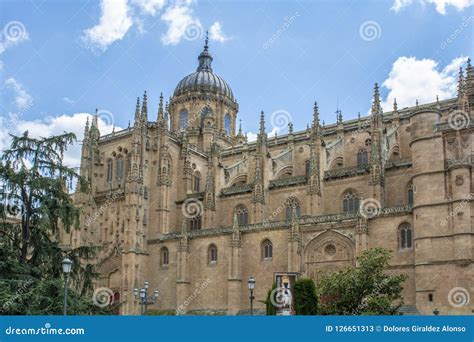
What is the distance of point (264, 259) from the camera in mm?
45906

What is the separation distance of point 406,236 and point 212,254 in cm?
1781

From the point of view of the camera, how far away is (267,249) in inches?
1816

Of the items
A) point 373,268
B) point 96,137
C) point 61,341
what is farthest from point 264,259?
point 61,341

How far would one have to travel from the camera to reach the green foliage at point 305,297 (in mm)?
28297

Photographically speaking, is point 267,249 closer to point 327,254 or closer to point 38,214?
point 327,254

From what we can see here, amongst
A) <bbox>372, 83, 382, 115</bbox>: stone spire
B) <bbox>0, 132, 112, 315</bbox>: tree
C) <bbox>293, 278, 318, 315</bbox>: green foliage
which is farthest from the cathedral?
<bbox>0, 132, 112, 315</bbox>: tree

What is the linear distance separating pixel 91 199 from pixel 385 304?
3751 centimetres

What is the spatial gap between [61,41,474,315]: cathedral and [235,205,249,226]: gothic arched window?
4.5 inches

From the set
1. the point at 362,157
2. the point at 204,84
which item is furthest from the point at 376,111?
the point at 204,84

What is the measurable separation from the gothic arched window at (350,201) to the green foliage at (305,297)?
1943 centimetres

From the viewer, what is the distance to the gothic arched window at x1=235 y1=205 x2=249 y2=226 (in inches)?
2112

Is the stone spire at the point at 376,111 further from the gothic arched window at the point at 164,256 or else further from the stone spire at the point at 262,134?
the gothic arched window at the point at 164,256

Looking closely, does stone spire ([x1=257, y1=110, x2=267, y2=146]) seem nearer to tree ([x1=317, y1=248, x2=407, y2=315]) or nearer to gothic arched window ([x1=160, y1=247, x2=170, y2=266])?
gothic arched window ([x1=160, y1=247, x2=170, y2=266])

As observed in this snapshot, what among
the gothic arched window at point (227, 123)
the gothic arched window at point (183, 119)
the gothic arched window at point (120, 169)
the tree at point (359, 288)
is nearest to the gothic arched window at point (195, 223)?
the gothic arched window at point (120, 169)
